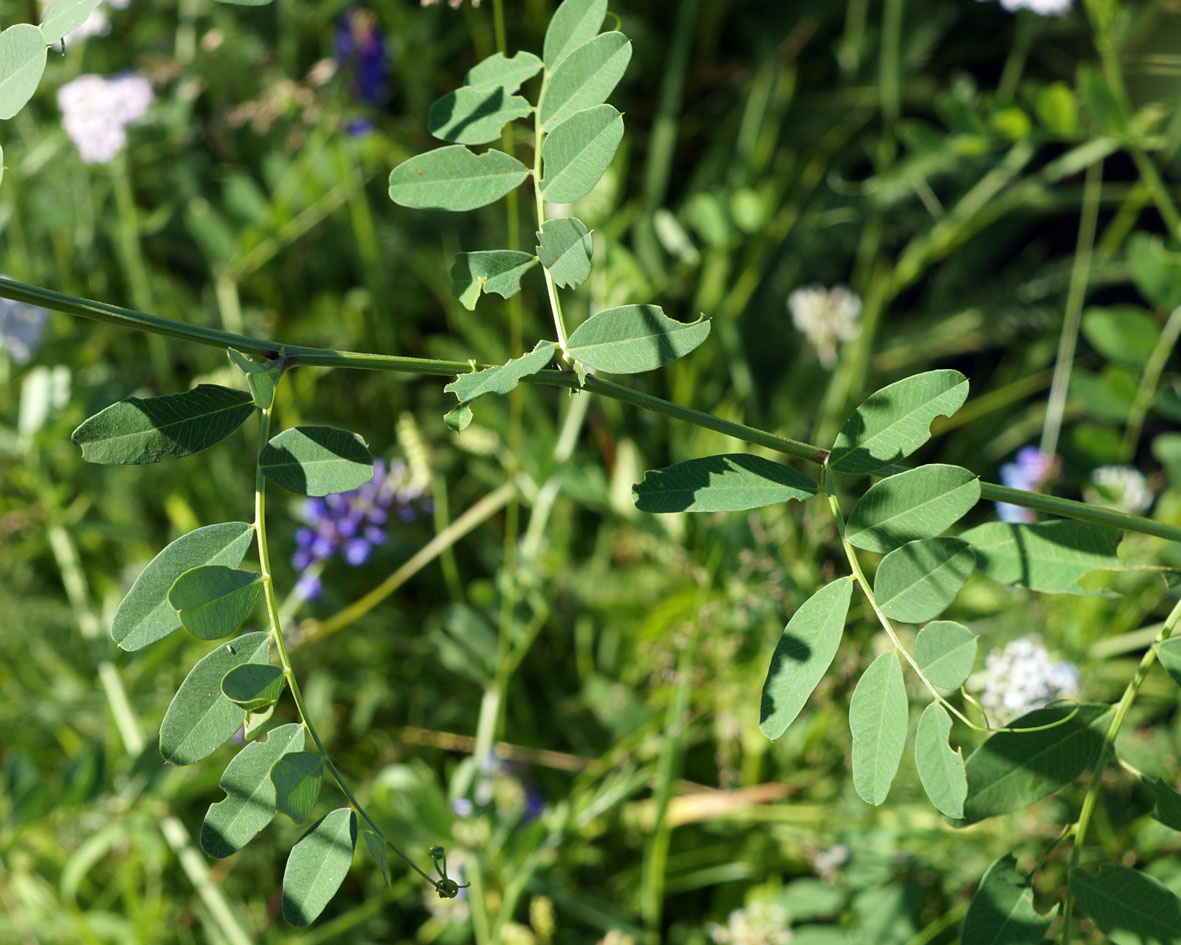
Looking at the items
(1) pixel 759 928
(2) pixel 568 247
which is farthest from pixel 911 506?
(1) pixel 759 928

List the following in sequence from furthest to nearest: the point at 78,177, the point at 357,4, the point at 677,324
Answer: the point at 357,4 < the point at 78,177 < the point at 677,324

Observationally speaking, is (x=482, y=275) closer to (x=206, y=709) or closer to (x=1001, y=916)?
(x=206, y=709)

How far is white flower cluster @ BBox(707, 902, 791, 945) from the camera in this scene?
1.25 meters

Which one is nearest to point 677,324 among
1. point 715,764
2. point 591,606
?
point 591,606

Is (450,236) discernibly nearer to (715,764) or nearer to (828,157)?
(828,157)

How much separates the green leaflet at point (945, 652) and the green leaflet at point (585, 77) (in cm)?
45

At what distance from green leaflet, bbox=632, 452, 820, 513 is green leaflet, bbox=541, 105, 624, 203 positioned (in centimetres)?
21

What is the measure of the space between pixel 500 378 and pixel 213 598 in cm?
25

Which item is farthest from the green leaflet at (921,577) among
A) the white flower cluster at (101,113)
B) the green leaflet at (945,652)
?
the white flower cluster at (101,113)

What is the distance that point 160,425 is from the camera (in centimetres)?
65

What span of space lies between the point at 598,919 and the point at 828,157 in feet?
4.48

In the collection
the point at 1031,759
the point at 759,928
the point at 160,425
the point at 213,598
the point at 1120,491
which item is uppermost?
the point at 160,425

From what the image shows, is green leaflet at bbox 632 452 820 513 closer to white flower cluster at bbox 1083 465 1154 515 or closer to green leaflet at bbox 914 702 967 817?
green leaflet at bbox 914 702 967 817

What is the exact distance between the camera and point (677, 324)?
2.14ft
